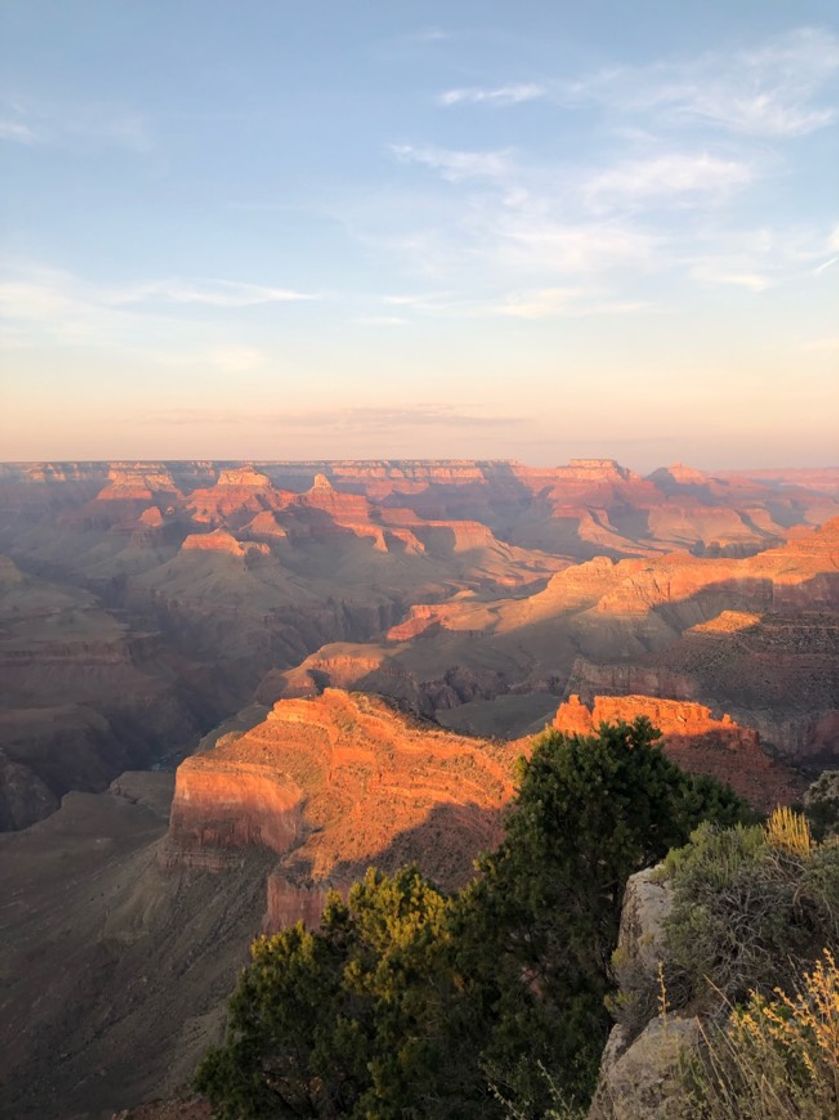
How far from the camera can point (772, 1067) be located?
652 centimetres

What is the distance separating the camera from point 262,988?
59.2ft

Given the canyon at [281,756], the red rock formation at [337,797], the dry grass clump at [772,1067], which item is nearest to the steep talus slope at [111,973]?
the canyon at [281,756]

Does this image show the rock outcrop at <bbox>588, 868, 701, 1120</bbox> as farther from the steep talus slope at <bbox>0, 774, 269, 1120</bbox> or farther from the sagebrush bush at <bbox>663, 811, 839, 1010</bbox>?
the steep talus slope at <bbox>0, 774, 269, 1120</bbox>

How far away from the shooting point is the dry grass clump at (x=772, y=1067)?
6309 mm

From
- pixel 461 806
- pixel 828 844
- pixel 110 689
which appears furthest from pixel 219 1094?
pixel 110 689

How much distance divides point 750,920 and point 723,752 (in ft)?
108

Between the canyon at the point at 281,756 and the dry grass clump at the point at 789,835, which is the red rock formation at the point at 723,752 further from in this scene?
the dry grass clump at the point at 789,835

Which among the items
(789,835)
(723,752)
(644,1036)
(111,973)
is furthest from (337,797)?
(644,1036)

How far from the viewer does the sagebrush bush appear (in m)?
8.77

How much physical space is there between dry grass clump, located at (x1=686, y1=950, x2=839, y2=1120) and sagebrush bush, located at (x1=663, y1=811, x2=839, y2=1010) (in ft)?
3.15

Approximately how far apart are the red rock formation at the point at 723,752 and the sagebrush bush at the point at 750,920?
82.2ft

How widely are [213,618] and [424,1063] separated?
171m

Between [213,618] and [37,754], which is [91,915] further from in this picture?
[213,618]

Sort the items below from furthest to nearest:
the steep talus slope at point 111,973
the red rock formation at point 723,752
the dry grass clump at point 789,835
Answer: the red rock formation at point 723,752, the steep talus slope at point 111,973, the dry grass clump at point 789,835
